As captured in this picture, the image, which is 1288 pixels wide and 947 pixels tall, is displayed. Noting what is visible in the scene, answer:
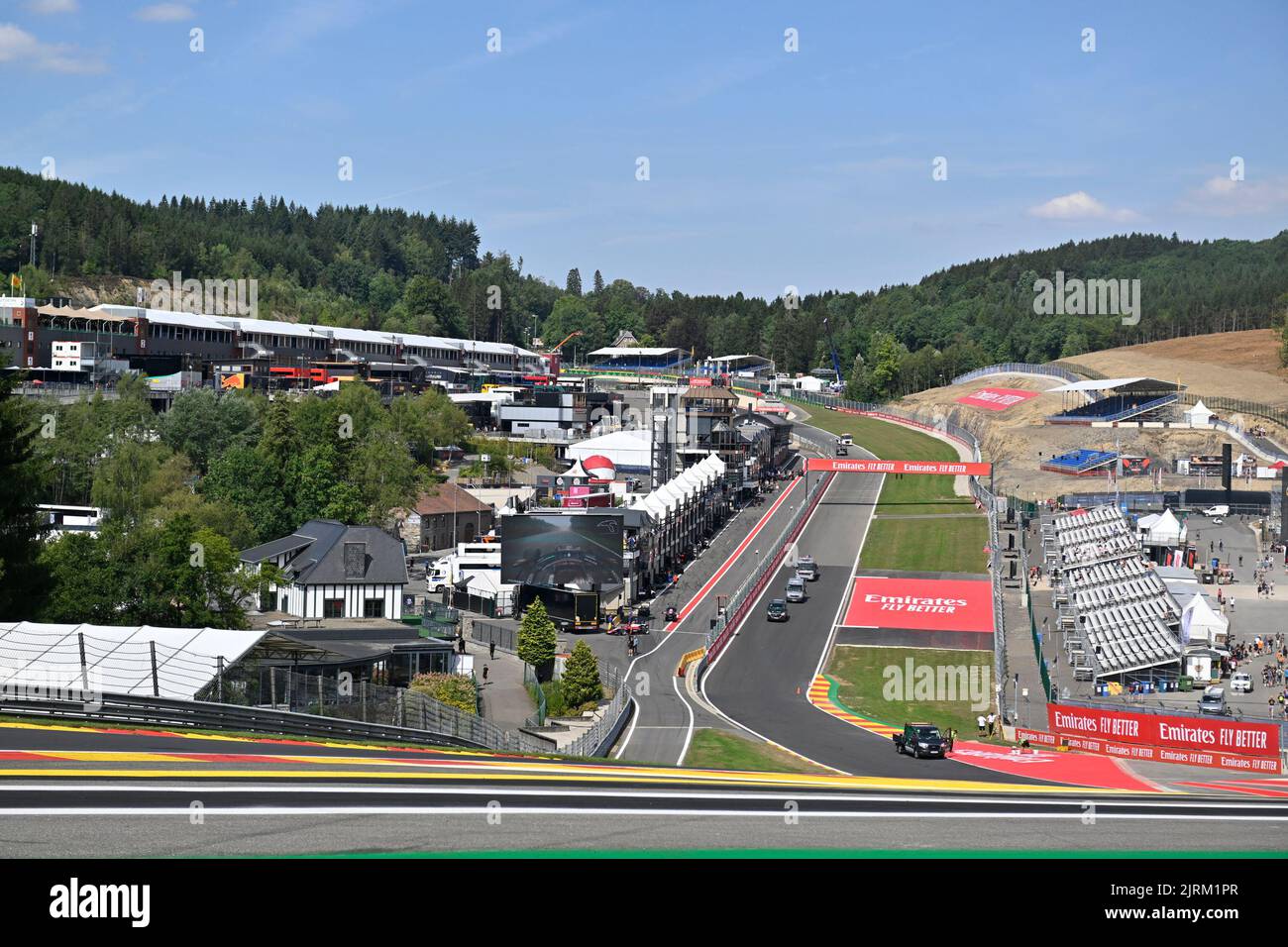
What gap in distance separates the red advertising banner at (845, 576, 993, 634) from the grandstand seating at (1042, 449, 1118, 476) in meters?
34.7

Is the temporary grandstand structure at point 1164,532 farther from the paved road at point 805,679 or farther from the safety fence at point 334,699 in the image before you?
the safety fence at point 334,699

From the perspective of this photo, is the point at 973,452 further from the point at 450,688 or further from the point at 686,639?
the point at 450,688

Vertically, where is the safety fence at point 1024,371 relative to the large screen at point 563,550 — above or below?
above

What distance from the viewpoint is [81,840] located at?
1326 centimetres

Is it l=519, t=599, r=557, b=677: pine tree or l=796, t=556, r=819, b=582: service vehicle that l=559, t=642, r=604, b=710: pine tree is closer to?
l=519, t=599, r=557, b=677: pine tree

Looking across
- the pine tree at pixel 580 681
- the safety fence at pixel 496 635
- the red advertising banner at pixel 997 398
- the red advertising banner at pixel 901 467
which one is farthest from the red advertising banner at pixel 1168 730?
the red advertising banner at pixel 997 398

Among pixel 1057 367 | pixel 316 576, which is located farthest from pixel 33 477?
pixel 1057 367

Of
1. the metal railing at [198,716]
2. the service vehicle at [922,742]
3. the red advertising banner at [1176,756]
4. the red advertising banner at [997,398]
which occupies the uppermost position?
the red advertising banner at [997,398]

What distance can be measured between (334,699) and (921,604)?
43.9 m

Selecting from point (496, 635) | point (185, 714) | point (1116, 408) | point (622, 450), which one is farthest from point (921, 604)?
point (1116, 408)

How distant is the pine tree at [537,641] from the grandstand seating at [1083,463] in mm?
63302

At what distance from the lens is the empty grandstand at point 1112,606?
4862 cm

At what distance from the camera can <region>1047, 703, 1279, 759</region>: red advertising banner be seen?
3719cm
